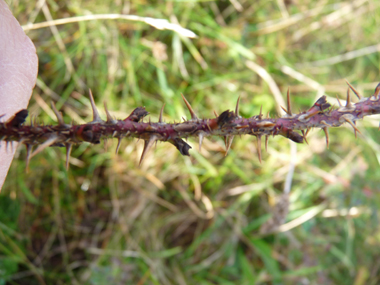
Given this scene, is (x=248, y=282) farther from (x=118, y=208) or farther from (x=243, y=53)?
(x=243, y=53)

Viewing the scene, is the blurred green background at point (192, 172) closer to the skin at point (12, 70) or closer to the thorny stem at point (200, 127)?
the skin at point (12, 70)

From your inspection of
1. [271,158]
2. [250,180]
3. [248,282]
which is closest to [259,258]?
[248,282]

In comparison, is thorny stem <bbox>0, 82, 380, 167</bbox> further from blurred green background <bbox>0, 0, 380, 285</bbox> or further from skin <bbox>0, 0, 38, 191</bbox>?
blurred green background <bbox>0, 0, 380, 285</bbox>

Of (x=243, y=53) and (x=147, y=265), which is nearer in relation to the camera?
(x=147, y=265)

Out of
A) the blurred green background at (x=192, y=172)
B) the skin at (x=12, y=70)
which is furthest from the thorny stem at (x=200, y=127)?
the blurred green background at (x=192, y=172)

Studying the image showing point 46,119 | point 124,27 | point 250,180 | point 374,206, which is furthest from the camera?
point 374,206

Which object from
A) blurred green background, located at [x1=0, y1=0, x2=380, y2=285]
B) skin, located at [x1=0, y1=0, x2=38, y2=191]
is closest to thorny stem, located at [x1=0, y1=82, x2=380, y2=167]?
skin, located at [x1=0, y1=0, x2=38, y2=191]
